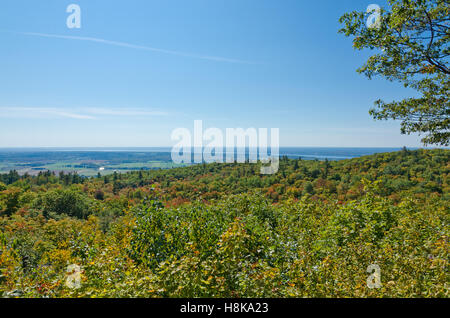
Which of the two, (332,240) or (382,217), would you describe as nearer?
(332,240)

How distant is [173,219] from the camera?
Answer: 5430 millimetres

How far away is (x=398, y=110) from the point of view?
6.54 m

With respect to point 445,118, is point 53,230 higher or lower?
lower

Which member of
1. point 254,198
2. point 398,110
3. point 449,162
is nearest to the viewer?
point 398,110

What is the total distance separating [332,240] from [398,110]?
416cm
